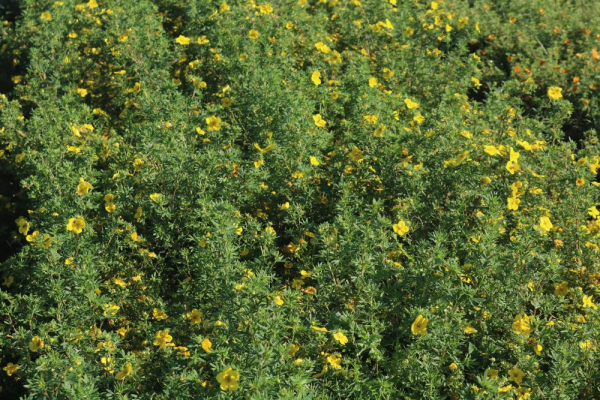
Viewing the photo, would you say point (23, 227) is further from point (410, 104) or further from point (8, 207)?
point (410, 104)

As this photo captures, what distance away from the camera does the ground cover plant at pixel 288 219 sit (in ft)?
8.55

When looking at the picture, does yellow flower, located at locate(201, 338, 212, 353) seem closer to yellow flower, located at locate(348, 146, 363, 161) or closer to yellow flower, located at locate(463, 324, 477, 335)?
yellow flower, located at locate(463, 324, 477, 335)

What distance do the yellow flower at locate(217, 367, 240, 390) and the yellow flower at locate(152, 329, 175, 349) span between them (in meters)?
0.50

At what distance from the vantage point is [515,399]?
2562 millimetres

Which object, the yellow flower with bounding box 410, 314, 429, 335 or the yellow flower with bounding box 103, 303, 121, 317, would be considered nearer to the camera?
the yellow flower with bounding box 410, 314, 429, 335

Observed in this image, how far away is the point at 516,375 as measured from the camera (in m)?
2.59

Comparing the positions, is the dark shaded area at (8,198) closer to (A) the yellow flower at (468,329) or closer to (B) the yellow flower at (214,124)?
(B) the yellow flower at (214,124)

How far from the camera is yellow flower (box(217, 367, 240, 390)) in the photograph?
2.31 meters

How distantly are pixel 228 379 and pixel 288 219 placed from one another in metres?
1.23

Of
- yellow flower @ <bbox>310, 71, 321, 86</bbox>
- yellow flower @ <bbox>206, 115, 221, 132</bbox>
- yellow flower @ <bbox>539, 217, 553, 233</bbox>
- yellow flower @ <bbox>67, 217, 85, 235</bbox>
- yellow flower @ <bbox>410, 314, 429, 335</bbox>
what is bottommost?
yellow flower @ <bbox>410, 314, 429, 335</bbox>

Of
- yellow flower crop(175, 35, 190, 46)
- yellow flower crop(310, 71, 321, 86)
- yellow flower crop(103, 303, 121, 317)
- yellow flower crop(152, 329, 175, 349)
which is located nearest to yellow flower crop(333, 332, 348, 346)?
yellow flower crop(152, 329, 175, 349)

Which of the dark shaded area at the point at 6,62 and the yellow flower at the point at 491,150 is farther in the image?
the dark shaded area at the point at 6,62

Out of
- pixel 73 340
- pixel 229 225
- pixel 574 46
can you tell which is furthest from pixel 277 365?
pixel 574 46

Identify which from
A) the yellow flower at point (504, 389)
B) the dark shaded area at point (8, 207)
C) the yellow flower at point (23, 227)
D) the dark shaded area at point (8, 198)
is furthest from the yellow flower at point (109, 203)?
the yellow flower at point (504, 389)
